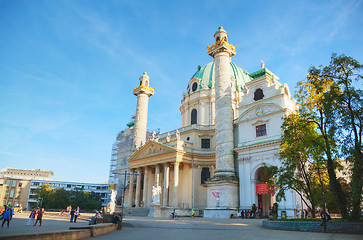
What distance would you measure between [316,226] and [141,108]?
4114 cm

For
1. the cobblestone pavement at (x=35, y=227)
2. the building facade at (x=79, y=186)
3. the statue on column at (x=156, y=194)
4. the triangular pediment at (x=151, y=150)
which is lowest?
→ the cobblestone pavement at (x=35, y=227)

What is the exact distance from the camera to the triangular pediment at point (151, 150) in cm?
4188

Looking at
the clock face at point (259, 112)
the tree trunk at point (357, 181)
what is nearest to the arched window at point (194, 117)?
the clock face at point (259, 112)

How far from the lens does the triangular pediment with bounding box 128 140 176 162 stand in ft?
137

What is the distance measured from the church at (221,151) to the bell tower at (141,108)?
270 millimetres

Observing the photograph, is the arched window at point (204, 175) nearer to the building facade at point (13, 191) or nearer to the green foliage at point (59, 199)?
the green foliage at point (59, 199)

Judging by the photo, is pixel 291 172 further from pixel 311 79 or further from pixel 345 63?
pixel 345 63

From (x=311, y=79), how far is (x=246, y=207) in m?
18.9

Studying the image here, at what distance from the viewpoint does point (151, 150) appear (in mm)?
45000

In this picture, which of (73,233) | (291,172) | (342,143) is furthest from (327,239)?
(73,233)

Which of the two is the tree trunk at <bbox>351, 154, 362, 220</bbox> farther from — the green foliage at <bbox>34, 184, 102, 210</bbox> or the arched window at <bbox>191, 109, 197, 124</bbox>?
the green foliage at <bbox>34, 184, 102, 210</bbox>

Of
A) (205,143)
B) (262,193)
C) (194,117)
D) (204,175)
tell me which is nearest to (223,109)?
(205,143)

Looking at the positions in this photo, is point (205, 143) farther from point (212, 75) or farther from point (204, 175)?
point (212, 75)

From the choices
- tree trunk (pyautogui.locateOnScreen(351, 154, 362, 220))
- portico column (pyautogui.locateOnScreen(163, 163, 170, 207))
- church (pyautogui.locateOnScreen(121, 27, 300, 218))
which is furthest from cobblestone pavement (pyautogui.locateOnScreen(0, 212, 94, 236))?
portico column (pyautogui.locateOnScreen(163, 163, 170, 207))
